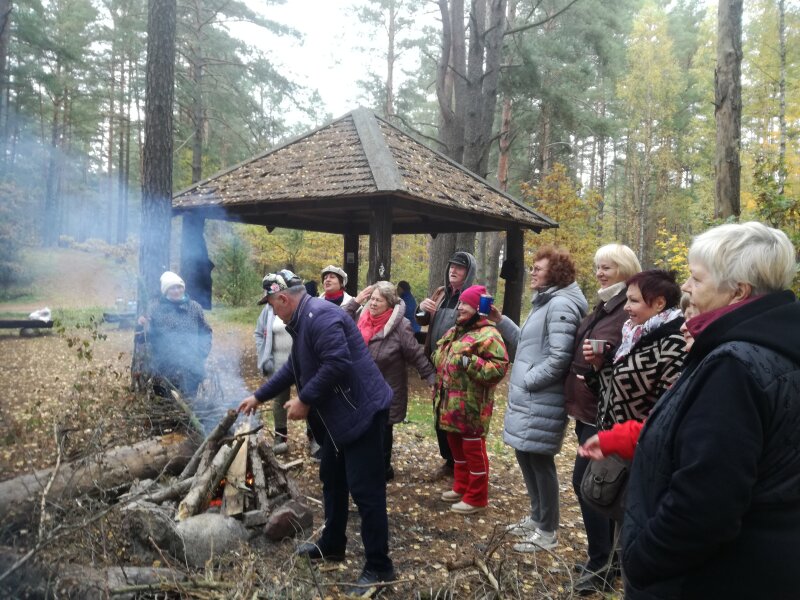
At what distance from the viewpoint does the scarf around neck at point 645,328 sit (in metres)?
2.52

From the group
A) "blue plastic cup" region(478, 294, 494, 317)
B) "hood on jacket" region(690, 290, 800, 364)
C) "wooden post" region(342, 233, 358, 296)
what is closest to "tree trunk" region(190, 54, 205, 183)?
"wooden post" region(342, 233, 358, 296)

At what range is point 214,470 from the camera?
12.8 feet

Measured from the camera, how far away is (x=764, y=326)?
1385 millimetres

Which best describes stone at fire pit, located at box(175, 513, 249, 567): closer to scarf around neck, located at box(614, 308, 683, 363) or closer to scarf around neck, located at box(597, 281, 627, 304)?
scarf around neck, located at box(614, 308, 683, 363)

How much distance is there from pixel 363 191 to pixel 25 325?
26.3 feet

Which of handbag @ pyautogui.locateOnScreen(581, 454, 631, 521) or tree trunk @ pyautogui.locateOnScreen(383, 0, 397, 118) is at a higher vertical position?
tree trunk @ pyautogui.locateOnScreen(383, 0, 397, 118)

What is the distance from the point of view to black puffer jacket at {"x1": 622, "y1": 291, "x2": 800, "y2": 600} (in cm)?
132

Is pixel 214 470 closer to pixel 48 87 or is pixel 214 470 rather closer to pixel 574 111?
pixel 48 87

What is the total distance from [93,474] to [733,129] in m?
7.49

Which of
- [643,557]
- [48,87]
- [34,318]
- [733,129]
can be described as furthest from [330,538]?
[34,318]

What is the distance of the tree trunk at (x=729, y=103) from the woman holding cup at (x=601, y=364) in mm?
4200

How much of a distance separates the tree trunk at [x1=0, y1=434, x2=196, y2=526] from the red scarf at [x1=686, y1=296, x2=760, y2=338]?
3.04 m

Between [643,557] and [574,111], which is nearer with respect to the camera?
[643,557]

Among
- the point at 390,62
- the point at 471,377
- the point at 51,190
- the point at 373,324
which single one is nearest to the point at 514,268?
the point at 373,324
